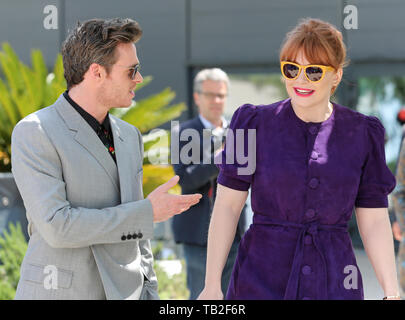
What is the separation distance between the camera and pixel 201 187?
13.7 feet

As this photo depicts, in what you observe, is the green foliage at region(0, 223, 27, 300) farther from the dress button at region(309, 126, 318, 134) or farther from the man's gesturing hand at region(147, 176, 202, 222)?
the dress button at region(309, 126, 318, 134)

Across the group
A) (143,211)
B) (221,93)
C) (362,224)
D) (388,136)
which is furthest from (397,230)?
(388,136)

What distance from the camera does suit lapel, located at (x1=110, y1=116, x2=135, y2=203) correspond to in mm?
2441

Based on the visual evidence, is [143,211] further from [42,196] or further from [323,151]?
[323,151]

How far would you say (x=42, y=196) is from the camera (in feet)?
7.41

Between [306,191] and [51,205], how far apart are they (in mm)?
849

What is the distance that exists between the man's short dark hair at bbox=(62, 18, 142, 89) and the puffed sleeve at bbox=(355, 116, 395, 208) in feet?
3.05

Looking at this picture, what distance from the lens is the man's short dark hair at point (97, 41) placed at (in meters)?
2.43

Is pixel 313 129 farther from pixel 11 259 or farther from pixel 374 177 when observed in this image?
pixel 11 259

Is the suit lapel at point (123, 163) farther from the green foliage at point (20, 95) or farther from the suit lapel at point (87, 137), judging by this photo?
the green foliage at point (20, 95)

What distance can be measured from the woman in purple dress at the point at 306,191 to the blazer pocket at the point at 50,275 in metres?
0.47

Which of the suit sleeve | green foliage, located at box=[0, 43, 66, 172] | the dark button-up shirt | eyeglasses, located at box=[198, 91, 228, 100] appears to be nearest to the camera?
the suit sleeve

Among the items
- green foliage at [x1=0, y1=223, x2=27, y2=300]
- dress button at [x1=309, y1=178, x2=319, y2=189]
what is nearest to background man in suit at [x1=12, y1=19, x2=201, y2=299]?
dress button at [x1=309, y1=178, x2=319, y2=189]

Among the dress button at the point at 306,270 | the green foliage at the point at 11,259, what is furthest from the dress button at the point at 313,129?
the green foliage at the point at 11,259
